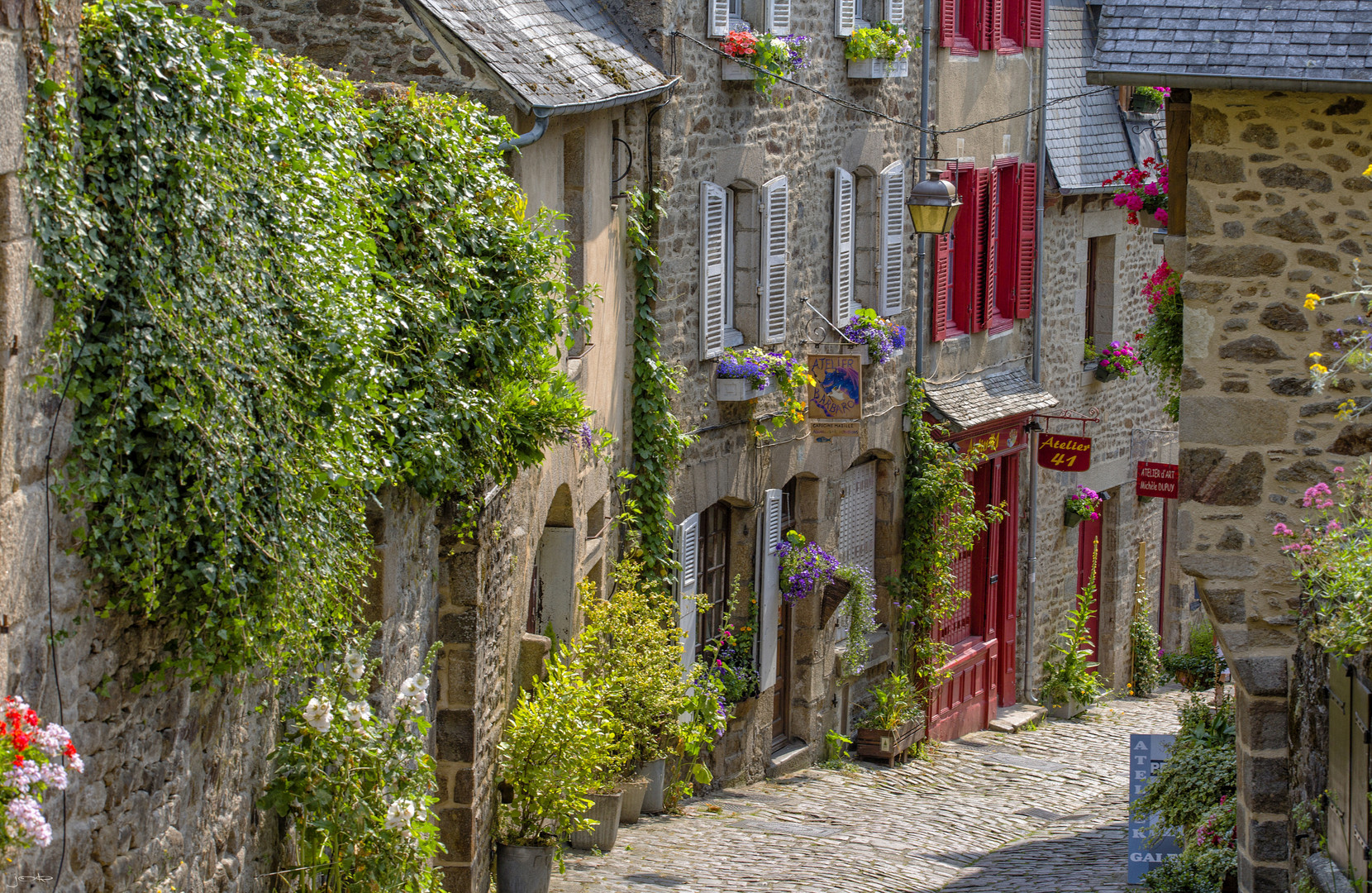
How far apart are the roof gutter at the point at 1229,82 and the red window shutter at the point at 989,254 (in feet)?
24.1

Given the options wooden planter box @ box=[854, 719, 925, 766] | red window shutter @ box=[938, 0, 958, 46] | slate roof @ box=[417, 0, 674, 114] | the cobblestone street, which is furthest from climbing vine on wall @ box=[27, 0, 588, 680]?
red window shutter @ box=[938, 0, 958, 46]

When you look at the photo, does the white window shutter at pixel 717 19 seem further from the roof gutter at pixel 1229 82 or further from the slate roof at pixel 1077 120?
the slate roof at pixel 1077 120

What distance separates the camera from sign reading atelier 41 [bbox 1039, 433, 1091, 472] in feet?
49.6

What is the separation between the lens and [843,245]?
1318 cm

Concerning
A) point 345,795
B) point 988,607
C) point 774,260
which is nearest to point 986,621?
point 988,607

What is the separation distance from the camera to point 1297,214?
782 centimetres

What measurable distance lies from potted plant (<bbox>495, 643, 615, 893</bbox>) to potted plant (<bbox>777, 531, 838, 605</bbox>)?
4313 millimetres

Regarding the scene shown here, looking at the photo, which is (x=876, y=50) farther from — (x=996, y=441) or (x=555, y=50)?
(x=555, y=50)

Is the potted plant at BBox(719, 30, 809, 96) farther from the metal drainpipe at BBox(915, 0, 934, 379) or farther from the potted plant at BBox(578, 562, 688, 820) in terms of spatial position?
the potted plant at BBox(578, 562, 688, 820)

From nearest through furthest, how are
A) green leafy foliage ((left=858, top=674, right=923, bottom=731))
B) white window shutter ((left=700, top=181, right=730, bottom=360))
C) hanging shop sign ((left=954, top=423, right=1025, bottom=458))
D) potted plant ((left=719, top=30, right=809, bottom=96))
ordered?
white window shutter ((left=700, top=181, right=730, bottom=360))
potted plant ((left=719, top=30, right=809, bottom=96))
green leafy foliage ((left=858, top=674, right=923, bottom=731))
hanging shop sign ((left=954, top=423, right=1025, bottom=458))

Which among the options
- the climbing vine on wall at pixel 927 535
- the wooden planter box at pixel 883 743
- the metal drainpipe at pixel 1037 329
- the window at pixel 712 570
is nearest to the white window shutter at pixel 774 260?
the window at pixel 712 570

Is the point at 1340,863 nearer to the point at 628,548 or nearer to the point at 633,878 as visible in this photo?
the point at 633,878

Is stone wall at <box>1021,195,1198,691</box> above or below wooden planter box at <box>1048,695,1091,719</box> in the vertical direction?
above

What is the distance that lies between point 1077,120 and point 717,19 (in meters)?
6.97
